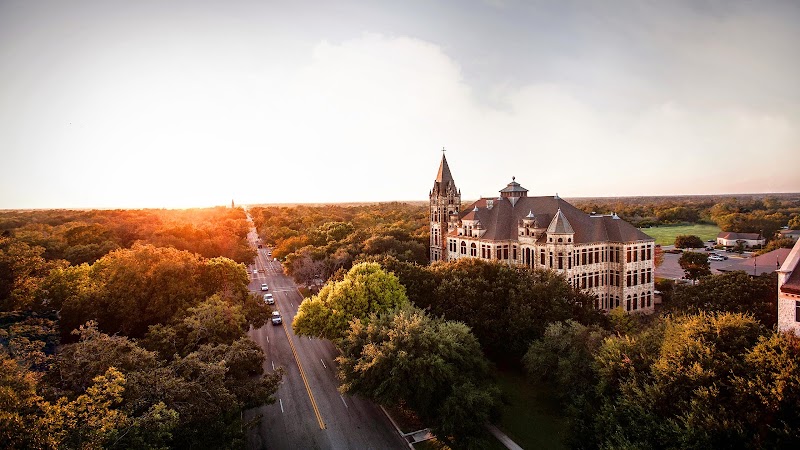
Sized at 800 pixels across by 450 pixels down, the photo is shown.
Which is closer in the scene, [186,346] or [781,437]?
[781,437]

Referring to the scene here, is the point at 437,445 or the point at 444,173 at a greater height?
the point at 444,173

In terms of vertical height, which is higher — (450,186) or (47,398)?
(450,186)

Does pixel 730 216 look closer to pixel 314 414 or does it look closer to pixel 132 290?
pixel 314 414

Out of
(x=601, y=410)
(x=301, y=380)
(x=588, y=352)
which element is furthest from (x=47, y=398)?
(x=588, y=352)

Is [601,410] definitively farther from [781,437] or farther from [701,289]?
[701,289]

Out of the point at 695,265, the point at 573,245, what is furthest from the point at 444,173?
the point at 695,265

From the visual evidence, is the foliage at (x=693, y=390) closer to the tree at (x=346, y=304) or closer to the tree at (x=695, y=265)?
the tree at (x=346, y=304)
